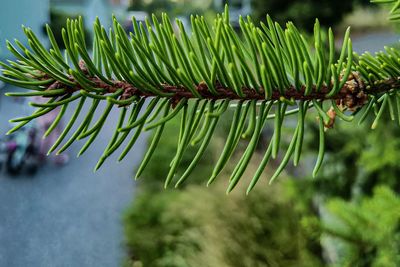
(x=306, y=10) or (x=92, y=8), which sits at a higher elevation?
(x=92, y=8)

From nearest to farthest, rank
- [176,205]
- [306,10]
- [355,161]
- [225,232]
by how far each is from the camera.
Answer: [355,161]
[225,232]
[176,205]
[306,10]

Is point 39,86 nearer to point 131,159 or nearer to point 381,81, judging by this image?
point 381,81

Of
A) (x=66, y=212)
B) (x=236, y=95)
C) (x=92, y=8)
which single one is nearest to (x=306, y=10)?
(x=92, y=8)

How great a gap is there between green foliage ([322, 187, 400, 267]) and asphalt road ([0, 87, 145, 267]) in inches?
17.6

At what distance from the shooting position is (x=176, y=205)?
52.6 inches

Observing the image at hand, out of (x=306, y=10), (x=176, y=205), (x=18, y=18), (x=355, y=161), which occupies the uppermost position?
(x=18, y=18)

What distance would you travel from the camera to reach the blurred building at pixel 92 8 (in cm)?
96

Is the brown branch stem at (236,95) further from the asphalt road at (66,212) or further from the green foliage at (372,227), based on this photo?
the asphalt road at (66,212)

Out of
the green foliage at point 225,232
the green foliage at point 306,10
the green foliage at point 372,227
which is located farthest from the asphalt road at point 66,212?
the green foliage at point 306,10

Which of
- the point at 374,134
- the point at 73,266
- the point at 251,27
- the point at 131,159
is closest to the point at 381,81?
the point at 251,27

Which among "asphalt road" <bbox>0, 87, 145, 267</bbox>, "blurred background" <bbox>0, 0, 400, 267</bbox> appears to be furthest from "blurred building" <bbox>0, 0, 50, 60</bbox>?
"asphalt road" <bbox>0, 87, 145, 267</bbox>

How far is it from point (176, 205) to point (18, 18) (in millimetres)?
907

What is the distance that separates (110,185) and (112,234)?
0.19 m

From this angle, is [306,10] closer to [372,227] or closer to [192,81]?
[372,227]
